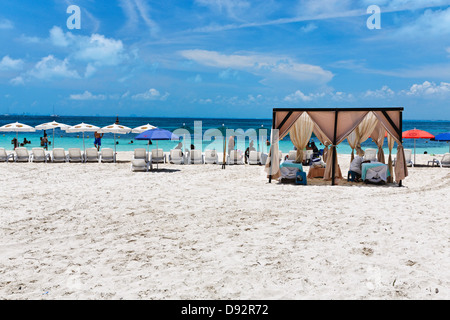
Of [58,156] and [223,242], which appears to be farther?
[58,156]

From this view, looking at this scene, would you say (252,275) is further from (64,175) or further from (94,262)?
(64,175)

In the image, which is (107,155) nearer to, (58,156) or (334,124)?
(58,156)

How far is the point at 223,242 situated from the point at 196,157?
36.9 feet

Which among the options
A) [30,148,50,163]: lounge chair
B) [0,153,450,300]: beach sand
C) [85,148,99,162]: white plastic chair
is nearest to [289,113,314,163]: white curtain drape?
[0,153,450,300]: beach sand

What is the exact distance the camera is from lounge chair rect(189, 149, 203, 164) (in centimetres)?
1683

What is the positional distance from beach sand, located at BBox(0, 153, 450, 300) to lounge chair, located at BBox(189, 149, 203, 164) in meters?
6.23

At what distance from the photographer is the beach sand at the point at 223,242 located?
4.32m

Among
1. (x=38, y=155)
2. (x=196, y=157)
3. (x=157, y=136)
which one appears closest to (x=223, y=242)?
(x=157, y=136)

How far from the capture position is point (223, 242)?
5.86 meters

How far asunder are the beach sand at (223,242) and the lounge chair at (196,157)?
623 centimetres

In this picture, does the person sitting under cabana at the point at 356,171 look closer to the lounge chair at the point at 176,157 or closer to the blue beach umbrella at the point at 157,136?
the blue beach umbrella at the point at 157,136
